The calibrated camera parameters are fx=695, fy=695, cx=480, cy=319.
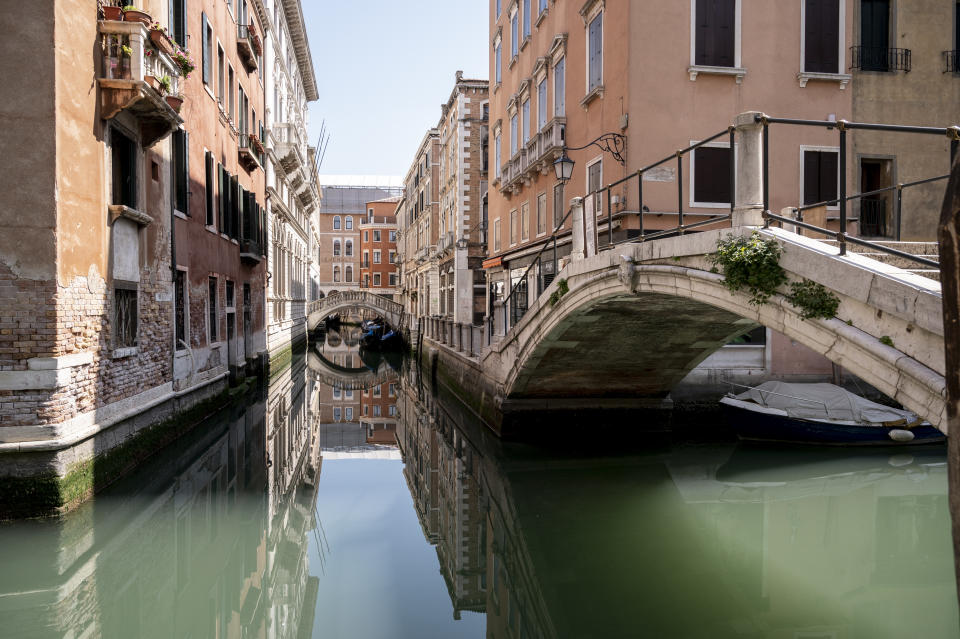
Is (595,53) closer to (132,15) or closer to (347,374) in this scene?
(132,15)

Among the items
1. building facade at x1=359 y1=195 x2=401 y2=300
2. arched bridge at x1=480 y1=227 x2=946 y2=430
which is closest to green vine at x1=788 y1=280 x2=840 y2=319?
Answer: arched bridge at x1=480 y1=227 x2=946 y2=430

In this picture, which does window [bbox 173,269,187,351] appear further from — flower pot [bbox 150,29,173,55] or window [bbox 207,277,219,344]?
flower pot [bbox 150,29,173,55]

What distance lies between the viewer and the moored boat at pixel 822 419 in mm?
10484

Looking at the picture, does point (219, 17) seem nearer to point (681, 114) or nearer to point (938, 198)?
point (681, 114)

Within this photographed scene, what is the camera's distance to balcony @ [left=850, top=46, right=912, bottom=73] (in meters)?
12.2

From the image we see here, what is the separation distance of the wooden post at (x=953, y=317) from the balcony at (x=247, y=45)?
58.2 feet

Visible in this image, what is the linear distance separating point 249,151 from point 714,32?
10.9 m

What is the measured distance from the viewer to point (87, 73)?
752 cm

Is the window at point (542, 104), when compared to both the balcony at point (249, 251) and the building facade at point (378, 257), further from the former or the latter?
the building facade at point (378, 257)

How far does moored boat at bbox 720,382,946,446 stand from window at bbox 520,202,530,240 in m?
7.17

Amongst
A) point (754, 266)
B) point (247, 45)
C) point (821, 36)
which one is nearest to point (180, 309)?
point (247, 45)

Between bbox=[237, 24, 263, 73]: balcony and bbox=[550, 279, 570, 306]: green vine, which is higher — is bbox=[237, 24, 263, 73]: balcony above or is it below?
above

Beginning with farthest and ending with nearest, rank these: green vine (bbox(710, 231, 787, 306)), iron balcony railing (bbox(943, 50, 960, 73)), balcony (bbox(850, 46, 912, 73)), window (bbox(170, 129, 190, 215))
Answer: iron balcony railing (bbox(943, 50, 960, 73)) → balcony (bbox(850, 46, 912, 73)) → window (bbox(170, 129, 190, 215)) → green vine (bbox(710, 231, 787, 306))

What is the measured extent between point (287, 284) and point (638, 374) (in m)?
19.3
